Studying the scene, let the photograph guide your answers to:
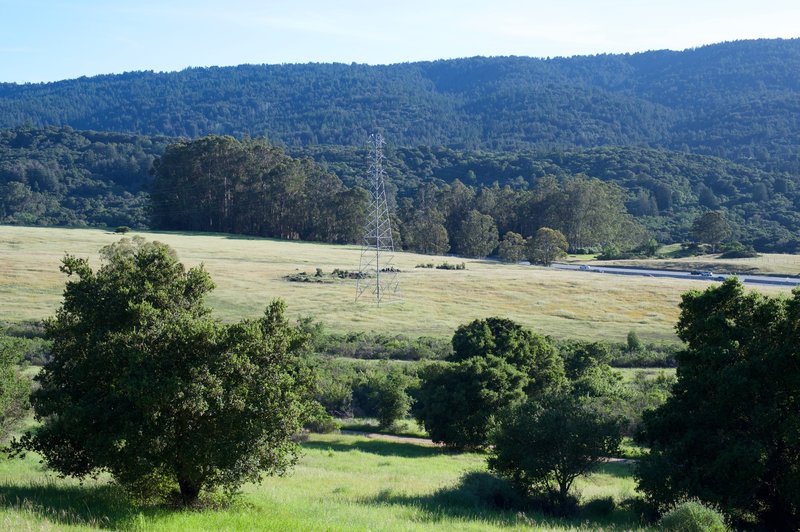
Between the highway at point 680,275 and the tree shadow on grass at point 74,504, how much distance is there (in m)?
63.1

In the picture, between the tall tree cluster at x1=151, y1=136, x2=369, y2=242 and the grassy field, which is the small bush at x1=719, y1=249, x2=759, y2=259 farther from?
the tall tree cluster at x1=151, y1=136, x2=369, y2=242

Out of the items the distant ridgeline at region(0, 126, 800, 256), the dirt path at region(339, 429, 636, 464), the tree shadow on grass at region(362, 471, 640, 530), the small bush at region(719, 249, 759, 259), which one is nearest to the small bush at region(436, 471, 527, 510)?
the tree shadow on grass at region(362, 471, 640, 530)

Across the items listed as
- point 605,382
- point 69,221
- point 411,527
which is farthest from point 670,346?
point 69,221

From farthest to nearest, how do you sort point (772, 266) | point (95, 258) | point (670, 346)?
point (772, 266)
point (95, 258)
point (670, 346)

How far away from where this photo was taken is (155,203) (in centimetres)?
11312

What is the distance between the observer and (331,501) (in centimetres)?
1527

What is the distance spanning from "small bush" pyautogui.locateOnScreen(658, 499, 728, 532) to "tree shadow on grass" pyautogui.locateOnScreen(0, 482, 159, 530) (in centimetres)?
887

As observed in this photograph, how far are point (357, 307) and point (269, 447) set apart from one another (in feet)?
148

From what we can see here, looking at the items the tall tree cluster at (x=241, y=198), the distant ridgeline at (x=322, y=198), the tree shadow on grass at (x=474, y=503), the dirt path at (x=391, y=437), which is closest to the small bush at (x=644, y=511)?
the tree shadow on grass at (x=474, y=503)

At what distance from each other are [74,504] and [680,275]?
8103 centimetres

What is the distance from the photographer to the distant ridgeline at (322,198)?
11294 centimetres

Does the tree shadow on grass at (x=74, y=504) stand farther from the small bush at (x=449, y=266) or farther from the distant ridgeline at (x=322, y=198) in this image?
the distant ridgeline at (x=322, y=198)

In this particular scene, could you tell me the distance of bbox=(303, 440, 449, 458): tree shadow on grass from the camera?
26623mm

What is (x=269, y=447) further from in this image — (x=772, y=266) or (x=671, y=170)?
(x=671, y=170)
